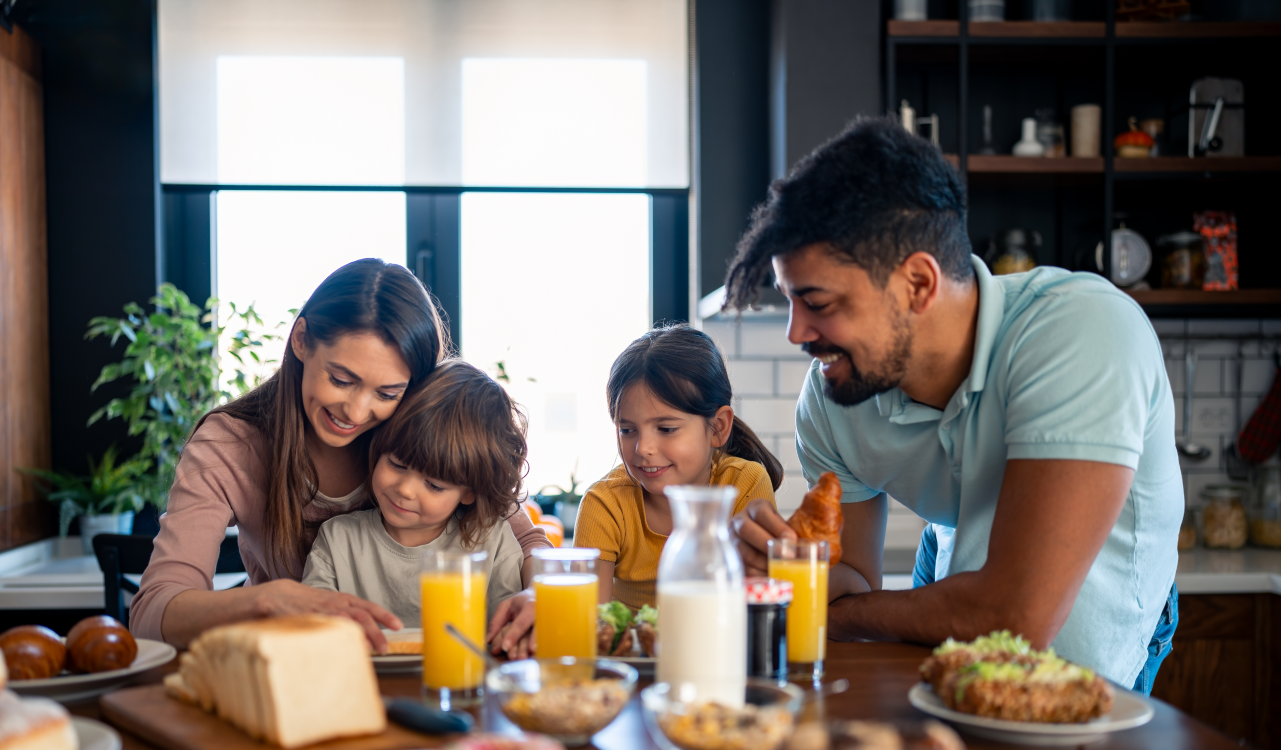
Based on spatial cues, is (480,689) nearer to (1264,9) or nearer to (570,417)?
(570,417)

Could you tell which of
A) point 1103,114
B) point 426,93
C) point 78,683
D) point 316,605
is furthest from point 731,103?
point 78,683

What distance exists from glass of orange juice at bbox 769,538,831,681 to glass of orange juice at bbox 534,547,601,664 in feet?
0.77

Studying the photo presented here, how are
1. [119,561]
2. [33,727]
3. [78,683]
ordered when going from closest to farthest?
[33,727] → [78,683] → [119,561]

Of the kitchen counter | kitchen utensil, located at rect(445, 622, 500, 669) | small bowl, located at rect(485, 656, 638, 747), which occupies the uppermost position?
kitchen utensil, located at rect(445, 622, 500, 669)

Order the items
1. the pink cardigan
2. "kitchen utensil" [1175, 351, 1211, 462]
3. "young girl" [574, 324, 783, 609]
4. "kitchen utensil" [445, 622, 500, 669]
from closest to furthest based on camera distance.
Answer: "kitchen utensil" [445, 622, 500, 669]
the pink cardigan
"young girl" [574, 324, 783, 609]
"kitchen utensil" [1175, 351, 1211, 462]

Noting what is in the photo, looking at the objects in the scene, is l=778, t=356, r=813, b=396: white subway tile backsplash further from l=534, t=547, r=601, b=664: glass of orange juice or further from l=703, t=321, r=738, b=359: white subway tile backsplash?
l=534, t=547, r=601, b=664: glass of orange juice

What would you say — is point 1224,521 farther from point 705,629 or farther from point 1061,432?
point 705,629

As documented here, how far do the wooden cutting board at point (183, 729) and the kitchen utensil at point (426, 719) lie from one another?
0.01 m

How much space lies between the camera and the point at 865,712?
1.08 meters

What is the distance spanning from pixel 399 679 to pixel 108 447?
2.89 m

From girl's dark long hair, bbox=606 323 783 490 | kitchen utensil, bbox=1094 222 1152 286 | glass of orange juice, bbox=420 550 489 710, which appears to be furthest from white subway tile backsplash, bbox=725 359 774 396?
glass of orange juice, bbox=420 550 489 710

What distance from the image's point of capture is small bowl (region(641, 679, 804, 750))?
833mm

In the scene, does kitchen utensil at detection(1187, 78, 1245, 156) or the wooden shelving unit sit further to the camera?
kitchen utensil at detection(1187, 78, 1245, 156)

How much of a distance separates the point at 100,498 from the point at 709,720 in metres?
3.20
